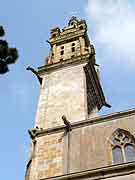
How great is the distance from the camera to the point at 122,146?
1480 centimetres

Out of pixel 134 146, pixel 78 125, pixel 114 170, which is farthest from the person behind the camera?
pixel 78 125

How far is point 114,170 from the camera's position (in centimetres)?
1312

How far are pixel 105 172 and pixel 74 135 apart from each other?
314cm

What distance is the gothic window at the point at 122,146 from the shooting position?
567 inches

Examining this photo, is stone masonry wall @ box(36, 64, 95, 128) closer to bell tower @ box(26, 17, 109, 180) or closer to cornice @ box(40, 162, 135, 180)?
bell tower @ box(26, 17, 109, 180)

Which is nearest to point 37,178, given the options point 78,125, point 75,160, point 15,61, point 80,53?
point 75,160

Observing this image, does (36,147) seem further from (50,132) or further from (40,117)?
(40,117)

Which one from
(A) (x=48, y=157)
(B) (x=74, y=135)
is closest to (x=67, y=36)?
(B) (x=74, y=135)

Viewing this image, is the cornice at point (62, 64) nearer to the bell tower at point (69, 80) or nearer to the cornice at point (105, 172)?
the bell tower at point (69, 80)

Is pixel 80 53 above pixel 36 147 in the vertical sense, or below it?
above

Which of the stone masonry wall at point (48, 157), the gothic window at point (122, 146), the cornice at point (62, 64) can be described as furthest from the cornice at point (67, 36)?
the gothic window at point (122, 146)

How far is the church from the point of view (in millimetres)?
14203

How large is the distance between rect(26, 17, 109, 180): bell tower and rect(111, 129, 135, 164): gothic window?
6.69 ft

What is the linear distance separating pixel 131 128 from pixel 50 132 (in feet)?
13.0
